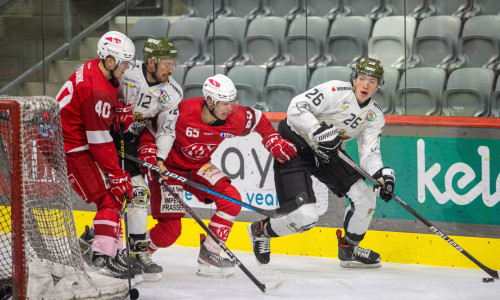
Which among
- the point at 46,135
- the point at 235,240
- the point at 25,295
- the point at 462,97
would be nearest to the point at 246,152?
the point at 235,240

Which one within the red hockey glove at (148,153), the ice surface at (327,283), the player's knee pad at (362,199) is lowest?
the ice surface at (327,283)

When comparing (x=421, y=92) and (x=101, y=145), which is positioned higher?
(x=421, y=92)

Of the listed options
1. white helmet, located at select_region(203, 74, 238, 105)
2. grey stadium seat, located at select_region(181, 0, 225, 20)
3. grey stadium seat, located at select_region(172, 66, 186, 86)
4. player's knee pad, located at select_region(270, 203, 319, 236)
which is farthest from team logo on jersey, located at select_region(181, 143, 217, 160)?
grey stadium seat, located at select_region(181, 0, 225, 20)

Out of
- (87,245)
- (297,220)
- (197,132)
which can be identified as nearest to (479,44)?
(297,220)

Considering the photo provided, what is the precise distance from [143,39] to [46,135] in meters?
2.29

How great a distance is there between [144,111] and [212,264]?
36.7 inches

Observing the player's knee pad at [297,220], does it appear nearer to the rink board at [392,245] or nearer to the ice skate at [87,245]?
the rink board at [392,245]

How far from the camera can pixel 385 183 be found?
463 centimetres

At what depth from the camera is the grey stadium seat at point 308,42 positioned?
5.78 m

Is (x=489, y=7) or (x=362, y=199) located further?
(x=489, y=7)

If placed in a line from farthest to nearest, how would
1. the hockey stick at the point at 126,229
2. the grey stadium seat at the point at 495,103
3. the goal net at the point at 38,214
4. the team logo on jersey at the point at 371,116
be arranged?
the grey stadium seat at the point at 495,103
the team logo on jersey at the point at 371,116
the hockey stick at the point at 126,229
the goal net at the point at 38,214

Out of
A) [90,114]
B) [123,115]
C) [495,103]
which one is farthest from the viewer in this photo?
[495,103]

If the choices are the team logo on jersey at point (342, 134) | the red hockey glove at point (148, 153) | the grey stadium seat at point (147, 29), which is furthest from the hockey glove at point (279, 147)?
the grey stadium seat at point (147, 29)

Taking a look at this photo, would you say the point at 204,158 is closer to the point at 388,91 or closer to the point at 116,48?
the point at 116,48
